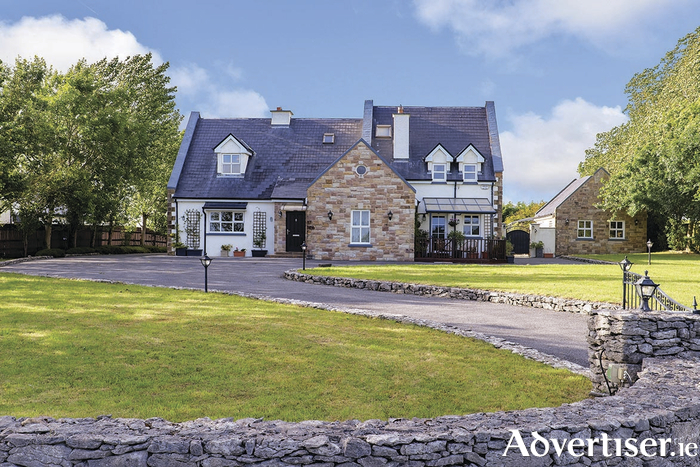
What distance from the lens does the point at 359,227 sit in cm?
3025

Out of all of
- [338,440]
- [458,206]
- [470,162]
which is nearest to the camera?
[338,440]

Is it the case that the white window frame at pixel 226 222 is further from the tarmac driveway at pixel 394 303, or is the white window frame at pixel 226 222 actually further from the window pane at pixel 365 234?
the tarmac driveway at pixel 394 303

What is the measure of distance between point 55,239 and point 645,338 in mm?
36288

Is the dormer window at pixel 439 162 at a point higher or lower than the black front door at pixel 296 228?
higher

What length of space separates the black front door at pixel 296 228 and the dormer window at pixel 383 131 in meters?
8.88

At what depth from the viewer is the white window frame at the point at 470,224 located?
33.6 m

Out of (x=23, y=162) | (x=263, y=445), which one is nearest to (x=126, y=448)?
(x=263, y=445)

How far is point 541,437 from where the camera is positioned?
14.6ft

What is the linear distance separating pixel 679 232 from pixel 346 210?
83.7ft

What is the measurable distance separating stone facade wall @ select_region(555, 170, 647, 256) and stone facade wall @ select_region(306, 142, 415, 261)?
52.6ft

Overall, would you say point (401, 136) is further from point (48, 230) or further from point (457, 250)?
point (48, 230)

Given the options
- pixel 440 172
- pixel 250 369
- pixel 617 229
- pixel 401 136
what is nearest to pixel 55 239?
pixel 401 136

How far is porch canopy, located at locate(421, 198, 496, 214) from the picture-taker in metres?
32.5

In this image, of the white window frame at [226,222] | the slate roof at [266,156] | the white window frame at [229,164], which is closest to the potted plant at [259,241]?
the white window frame at [226,222]
